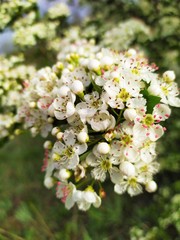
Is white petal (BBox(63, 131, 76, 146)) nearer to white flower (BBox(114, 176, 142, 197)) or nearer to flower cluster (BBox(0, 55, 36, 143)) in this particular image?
white flower (BBox(114, 176, 142, 197))

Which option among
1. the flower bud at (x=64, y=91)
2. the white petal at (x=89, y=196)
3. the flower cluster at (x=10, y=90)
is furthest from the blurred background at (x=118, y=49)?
the flower bud at (x=64, y=91)

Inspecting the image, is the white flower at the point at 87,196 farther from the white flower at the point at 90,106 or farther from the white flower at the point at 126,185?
the white flower at the point at 90,106

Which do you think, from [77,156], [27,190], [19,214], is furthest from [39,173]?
[77,156]

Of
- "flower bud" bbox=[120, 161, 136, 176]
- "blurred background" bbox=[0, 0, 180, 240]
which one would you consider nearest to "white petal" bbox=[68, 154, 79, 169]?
"flower bud" bbox=[120, 161, 136, 176]

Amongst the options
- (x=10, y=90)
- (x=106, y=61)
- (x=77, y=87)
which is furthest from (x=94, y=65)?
(x=10, y=90)

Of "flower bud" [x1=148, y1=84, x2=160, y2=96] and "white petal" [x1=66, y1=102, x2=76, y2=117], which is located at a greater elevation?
"white petal" [x1=66, y1=102, x2=76, y2=117]

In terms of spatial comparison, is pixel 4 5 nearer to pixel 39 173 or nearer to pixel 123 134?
pixel 123 134

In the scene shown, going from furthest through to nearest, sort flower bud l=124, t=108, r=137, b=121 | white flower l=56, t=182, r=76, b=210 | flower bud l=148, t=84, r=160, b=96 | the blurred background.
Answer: the blurred background → white flower l=56, t=182, r=76, b=210 → flower bud l=148, t=84, r=160, b=96 → flower bud l=124, t=108, r=137, b=121
